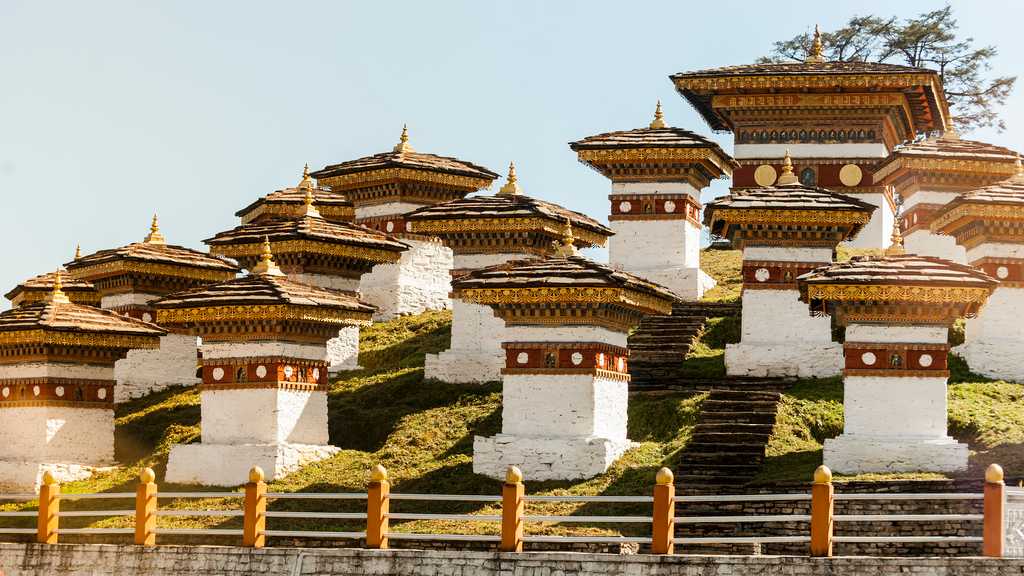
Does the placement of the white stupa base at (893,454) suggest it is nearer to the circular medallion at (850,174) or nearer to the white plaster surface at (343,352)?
the white plaster surface at (343,352)

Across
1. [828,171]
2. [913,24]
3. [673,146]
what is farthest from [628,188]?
[913,24]

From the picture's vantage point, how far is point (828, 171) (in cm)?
4534

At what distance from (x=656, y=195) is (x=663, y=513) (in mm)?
18625

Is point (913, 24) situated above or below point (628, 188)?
above

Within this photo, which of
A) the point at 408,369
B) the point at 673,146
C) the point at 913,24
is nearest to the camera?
the point at 408,369

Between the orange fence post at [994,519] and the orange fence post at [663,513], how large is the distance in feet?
12.9

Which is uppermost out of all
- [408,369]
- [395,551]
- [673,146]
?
[673,146]

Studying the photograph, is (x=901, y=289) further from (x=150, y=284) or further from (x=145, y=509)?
(x=150, y=284)

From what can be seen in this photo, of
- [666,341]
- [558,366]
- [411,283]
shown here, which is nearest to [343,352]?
[411,283]

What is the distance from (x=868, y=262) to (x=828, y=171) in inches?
659

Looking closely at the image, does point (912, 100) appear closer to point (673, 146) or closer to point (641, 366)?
point (673, 146)

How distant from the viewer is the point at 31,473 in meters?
33.9

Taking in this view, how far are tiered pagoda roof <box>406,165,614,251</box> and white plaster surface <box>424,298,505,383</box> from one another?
Result: 1635 mm

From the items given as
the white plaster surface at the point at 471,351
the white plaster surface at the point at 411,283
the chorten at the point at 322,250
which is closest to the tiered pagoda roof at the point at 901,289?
the white plaster surface at the point at 471,351
